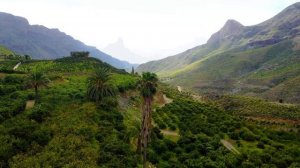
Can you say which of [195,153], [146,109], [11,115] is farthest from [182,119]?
[11,115]

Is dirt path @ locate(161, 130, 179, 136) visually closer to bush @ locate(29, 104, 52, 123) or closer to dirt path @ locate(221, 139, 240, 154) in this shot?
dirt path @ locate(221, 139, 240, 154)

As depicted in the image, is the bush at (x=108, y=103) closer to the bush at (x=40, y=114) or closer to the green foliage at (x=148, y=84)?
the bush at (x=40, y=114)

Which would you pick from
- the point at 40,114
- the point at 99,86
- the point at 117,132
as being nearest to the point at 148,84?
the point at 117,132

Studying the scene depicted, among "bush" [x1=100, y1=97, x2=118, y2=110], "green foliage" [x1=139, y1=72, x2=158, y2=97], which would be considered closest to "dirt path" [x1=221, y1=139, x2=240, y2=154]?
"bush" [x1=100, y1=97, x2=118, y2=110]

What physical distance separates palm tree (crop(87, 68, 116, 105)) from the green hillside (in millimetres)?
2482

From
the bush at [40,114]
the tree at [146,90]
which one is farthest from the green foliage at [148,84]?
the bush at [40,114]

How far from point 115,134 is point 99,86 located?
18.9 m

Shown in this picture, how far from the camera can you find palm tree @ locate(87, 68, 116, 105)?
97938 mm

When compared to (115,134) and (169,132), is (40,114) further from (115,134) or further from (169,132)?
(169,132)

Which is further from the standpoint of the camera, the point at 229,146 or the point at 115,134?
the point at 229,146

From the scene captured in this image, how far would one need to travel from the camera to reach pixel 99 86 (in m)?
98.6

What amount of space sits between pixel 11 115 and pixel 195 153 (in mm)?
44873

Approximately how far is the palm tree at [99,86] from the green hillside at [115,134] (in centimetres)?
248

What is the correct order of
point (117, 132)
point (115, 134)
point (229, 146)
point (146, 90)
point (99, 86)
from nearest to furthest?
point (146, 90)
point (115, 134)
point (117, 132)
point (99, 86)
point (229, 146)
